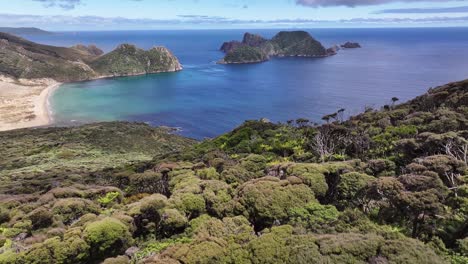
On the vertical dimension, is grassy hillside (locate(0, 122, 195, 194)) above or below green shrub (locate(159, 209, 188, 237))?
below

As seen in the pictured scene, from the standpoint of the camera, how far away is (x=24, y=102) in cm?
12269

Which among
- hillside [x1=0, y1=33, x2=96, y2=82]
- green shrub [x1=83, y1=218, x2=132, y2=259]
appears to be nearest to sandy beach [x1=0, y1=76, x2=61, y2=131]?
hillside [x1=0, y1=33, x2=96, y2=82]

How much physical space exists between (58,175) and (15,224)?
23.2 meters

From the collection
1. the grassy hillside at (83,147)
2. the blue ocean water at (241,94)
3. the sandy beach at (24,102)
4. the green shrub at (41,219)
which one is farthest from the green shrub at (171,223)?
the sandy beach at (24,102)

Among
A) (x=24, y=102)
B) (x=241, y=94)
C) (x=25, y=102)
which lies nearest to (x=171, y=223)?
(x=241, y=94)

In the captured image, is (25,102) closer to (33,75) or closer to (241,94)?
(33,75)

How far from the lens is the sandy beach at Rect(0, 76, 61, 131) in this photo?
330 feet

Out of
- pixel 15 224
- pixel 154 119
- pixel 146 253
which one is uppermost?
pixel 146 253

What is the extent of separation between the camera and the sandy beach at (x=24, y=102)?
100 meters

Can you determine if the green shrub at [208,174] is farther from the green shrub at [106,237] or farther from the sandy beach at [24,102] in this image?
the sandy beach at [24,102]

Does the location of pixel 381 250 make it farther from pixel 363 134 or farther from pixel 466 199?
pixel 363 134

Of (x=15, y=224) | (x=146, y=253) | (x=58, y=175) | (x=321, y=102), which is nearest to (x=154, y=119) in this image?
(x=321, y=102)

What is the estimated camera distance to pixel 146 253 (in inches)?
570

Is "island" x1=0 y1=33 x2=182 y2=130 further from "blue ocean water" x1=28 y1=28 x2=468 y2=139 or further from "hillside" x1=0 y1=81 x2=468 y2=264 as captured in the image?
"hillside" x1=0 y1=81 x2=468 y2=264
